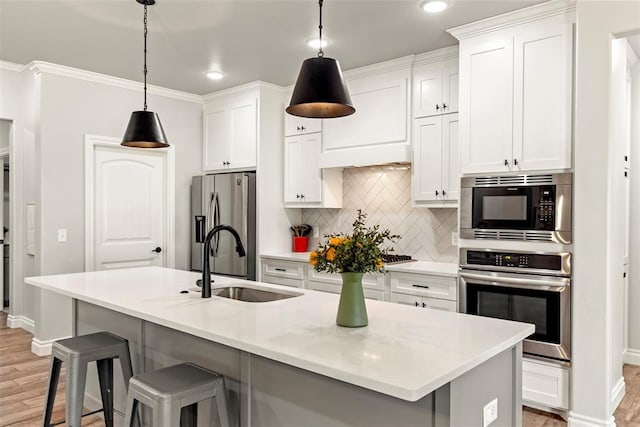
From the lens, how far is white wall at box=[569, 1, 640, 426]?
2779mm

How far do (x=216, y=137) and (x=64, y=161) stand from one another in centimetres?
160

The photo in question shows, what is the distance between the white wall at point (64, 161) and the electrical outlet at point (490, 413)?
4158 millimetres

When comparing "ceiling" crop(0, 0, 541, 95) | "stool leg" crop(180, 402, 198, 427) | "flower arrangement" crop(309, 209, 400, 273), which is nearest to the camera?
"flower arrangement" crop(309, 209, 400, 273)

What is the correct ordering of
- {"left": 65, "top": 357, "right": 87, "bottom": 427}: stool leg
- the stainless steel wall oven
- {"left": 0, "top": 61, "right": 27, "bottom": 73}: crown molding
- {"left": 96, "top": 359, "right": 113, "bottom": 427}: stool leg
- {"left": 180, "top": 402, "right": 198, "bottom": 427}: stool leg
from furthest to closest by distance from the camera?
{"left": 0, "top": 61, "right": 27, "bottom": 73}: crown molding → the stainless steel wall oven → {"left": 96, "top": 359, "right": 113, "bottom": 427}: stool leg → {"left": 65, "top": 357, "right": 87, "bottom": 427}: stool leg → {"left": 180, "top": 402, "right": 198, "bottom": 427}: stool leg

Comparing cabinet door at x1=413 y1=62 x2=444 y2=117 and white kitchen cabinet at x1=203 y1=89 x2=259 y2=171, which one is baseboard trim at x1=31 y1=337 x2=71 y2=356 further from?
cabinet door at x1=413 y1=62 x2=444 y2=117

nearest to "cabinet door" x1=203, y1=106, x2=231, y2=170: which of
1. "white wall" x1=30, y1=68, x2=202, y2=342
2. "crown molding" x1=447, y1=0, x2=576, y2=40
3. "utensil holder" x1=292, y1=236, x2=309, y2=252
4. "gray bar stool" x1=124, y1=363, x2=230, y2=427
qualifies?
"white wall" x1=30, y1=68, x2=202, y2=342

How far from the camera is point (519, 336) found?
1.79 m

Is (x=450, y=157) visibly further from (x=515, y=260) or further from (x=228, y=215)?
(x=228, y=215)

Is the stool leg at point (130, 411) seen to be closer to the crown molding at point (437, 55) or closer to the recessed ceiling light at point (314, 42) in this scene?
the recessed ceiling light at point (314, 42)

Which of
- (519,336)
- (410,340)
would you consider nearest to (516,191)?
(519,336)

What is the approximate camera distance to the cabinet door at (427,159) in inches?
153

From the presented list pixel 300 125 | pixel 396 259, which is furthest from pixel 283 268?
pixel 300 125

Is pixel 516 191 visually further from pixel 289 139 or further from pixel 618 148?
pixel 289 139

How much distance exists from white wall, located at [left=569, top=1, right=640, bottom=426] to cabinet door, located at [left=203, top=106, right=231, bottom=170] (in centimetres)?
358
